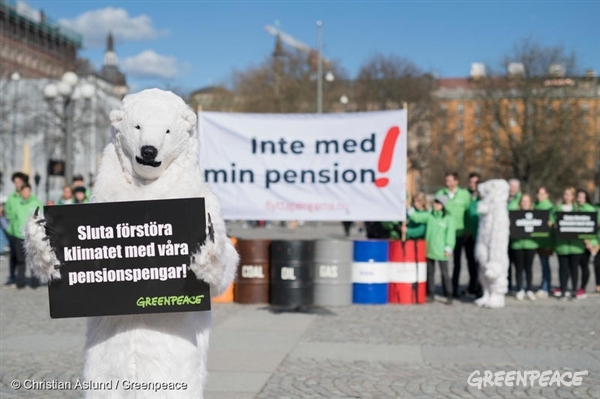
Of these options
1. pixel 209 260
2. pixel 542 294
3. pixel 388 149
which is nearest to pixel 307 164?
pixel 388 149

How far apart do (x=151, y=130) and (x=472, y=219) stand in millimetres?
9808

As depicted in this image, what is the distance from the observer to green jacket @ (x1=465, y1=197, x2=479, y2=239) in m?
13.0

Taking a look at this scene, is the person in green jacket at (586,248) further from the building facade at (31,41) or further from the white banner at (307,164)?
the building facade at (31,41)

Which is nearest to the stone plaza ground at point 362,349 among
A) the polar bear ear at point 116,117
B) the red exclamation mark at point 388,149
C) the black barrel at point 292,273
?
the black barrel at point 292,273

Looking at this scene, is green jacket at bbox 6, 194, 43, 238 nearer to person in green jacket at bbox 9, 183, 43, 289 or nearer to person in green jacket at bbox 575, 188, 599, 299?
person in green jacket at bbox 9, 183, 43, 289

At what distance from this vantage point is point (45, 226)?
3.86 m

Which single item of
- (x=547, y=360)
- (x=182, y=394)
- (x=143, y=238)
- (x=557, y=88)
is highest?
(x=557, y=88)

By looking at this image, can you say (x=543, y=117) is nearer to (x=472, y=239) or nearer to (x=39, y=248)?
(x=472, y=239)

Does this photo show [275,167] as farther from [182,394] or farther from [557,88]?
[557,88]

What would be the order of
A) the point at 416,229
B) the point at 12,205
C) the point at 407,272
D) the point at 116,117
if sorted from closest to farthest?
the point at 116,117 → the point at 407,272 → the point at 416,229 → the point at 12,205

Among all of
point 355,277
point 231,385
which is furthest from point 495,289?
point 231,385

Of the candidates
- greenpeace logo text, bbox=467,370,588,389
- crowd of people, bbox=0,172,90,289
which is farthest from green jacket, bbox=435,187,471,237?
crowd of people, bbox=0,172,90,289

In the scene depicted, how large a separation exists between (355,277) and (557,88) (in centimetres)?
3813

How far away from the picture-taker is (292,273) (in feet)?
38.3
